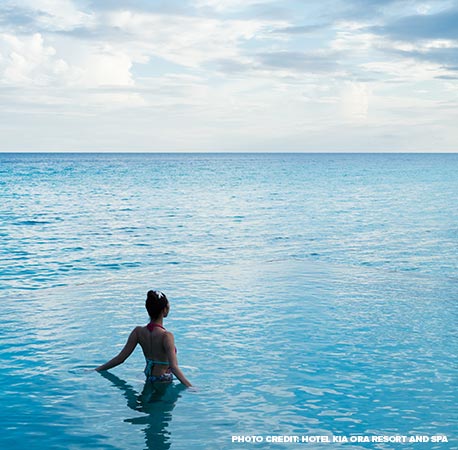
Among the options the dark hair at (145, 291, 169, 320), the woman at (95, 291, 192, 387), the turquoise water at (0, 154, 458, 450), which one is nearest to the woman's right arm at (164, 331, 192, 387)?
the woman at (95, 291, 192, 387)

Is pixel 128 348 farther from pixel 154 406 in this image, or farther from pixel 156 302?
pixel 156 302

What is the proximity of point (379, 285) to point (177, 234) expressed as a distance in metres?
12.8

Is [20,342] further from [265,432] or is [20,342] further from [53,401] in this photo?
[265,432]

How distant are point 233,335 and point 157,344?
387 cm

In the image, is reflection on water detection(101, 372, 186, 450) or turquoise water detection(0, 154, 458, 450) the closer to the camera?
reflection on water detection(101, 372, 186, 450)

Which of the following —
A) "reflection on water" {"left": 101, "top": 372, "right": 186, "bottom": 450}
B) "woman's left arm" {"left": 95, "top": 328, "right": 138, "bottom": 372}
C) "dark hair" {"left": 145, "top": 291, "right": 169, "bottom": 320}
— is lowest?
"reflection on water" {"left": 101, "top": 372, "right": 186, "bottom": 450}

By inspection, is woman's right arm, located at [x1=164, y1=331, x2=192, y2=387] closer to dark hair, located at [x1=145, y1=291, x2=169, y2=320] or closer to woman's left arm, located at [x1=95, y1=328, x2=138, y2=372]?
dark hair, located at [x1=145, y1=291, x2=169, y2=320]

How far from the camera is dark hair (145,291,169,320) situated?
8062 millimetres

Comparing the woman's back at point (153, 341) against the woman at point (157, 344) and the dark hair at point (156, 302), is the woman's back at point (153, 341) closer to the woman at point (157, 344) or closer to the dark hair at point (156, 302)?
the woman at point (157, 344)

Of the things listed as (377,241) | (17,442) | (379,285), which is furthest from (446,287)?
(17,442)

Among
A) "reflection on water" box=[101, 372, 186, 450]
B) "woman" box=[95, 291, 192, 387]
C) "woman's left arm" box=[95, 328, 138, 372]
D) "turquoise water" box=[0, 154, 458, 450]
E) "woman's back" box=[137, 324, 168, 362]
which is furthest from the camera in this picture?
"woman's left arm" box=[95, 328, 138, 372]

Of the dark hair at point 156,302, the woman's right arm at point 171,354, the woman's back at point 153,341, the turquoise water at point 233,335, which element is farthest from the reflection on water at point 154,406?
the dark hair at point 156,302

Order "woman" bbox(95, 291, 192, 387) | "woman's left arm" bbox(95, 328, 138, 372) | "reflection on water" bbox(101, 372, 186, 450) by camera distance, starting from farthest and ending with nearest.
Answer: "woman's left arm" bbox(95, 328, 138, 372) → "woman" bbox(95, 291, 192, 387) → "reflection on water" bbox(101, 372, 186, 450)

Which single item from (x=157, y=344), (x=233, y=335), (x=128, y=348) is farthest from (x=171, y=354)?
(x=233, y=335)
